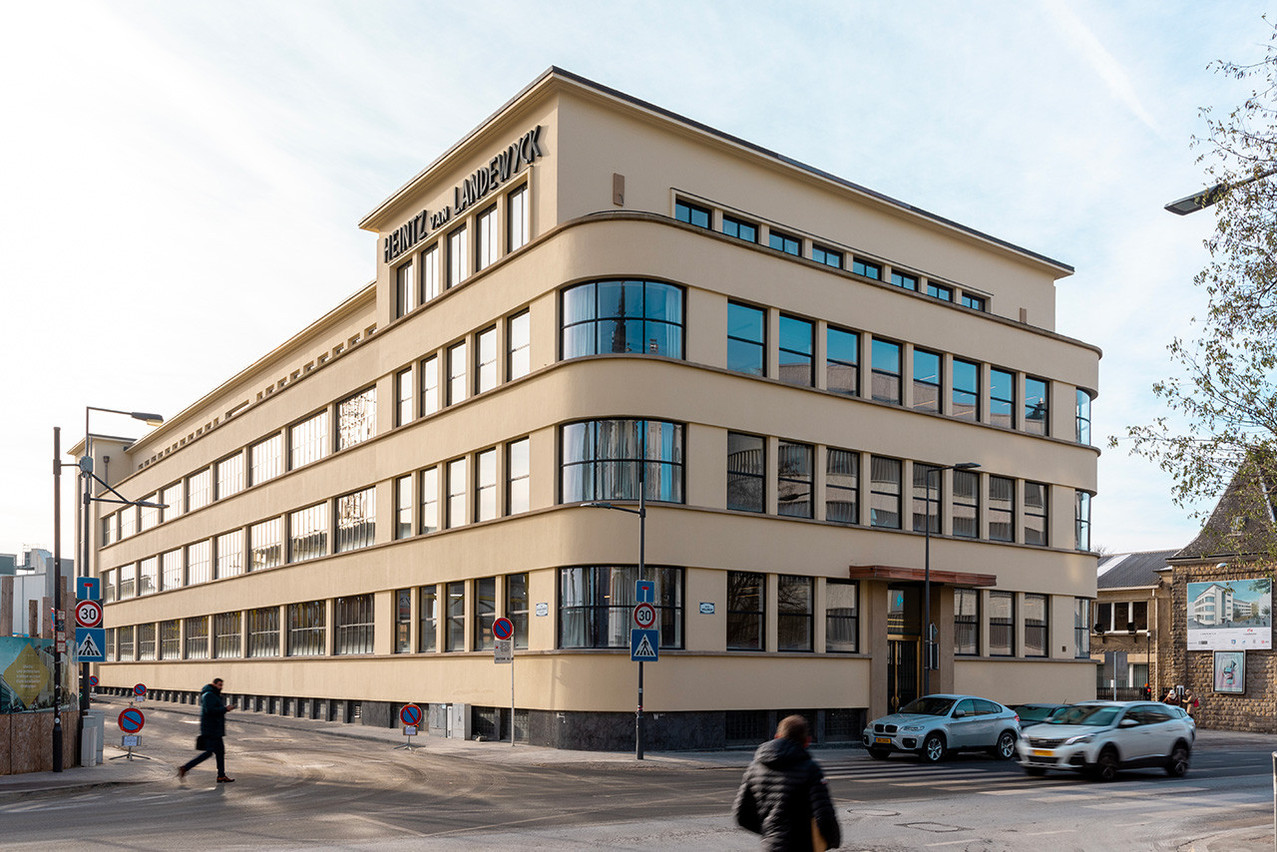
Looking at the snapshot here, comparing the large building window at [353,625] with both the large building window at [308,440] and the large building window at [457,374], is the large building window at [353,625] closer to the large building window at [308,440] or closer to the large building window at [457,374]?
the large building window at [308,440]

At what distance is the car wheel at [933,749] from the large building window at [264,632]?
Answer: 28.6 metres

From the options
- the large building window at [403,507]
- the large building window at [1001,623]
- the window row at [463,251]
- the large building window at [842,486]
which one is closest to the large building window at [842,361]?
the large building window at [842,486]

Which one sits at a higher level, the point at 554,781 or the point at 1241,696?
the point at 554,781

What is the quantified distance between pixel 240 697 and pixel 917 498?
29.6 meters

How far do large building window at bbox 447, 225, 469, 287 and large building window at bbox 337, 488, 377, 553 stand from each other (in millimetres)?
8095

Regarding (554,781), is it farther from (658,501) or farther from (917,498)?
(917,498)

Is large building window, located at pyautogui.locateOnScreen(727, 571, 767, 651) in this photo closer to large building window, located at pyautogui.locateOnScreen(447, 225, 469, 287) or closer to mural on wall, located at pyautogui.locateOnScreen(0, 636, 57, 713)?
large building window, located at pyautogui.locateOnScreen(447, 225, 469, 287)

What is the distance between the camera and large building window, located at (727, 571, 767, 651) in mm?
30797

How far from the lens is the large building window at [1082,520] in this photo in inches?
1631

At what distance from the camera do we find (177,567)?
61500mm

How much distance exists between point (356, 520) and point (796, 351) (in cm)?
1686

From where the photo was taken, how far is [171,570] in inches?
2464

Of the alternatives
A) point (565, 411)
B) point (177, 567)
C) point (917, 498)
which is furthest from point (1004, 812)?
point (177, 567)

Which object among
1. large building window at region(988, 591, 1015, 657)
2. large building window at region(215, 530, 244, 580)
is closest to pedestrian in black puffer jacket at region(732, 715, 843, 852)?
large building window at region(988, 591, 1015, 657)
